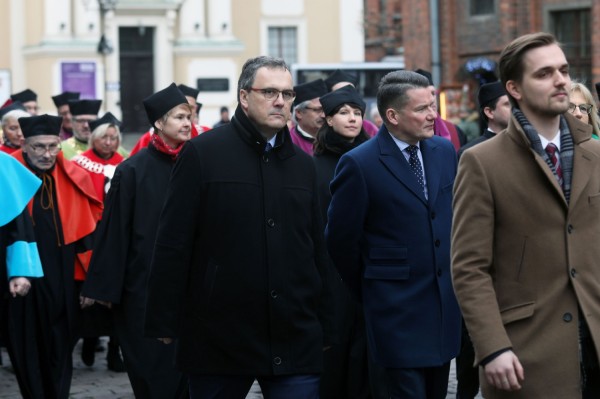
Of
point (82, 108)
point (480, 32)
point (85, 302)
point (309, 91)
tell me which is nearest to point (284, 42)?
point (480, 32)

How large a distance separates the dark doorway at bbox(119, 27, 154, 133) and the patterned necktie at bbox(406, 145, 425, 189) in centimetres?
3850

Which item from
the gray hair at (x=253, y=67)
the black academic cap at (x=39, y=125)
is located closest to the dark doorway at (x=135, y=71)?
the black academic cap at (x=39, y=125)

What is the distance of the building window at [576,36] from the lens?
26125 millimetres

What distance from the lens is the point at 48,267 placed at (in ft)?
31.1

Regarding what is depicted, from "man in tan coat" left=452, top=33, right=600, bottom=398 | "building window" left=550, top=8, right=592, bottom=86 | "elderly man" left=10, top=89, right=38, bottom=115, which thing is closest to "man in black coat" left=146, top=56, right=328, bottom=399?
"man in tan coat" left=452, top=33, right=600, bottom=398

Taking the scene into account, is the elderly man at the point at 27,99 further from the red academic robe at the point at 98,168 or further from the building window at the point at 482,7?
the building window at the point at 482,7

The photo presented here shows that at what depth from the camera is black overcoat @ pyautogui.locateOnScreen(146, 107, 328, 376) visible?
5703 mm

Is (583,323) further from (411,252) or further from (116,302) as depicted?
(116,302)

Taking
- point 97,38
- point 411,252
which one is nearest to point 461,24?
point 97,38

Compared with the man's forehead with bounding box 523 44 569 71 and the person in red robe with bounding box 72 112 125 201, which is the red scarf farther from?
the man's forehead with bounding box 523 44 569 71

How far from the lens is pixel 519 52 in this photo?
15.6ft

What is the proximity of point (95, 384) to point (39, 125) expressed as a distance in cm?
205

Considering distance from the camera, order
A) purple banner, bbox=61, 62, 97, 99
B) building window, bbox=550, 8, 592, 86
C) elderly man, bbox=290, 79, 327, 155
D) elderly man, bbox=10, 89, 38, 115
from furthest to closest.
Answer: purple banner, bbox=61, 62, 97, 99 → building window, bbox=550, 8, 592, 86 → elderly man, bbox=10, 89, 38, 115 → elderly man, bbox=290, 79, 327, 155

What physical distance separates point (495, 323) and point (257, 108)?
5.46ft
